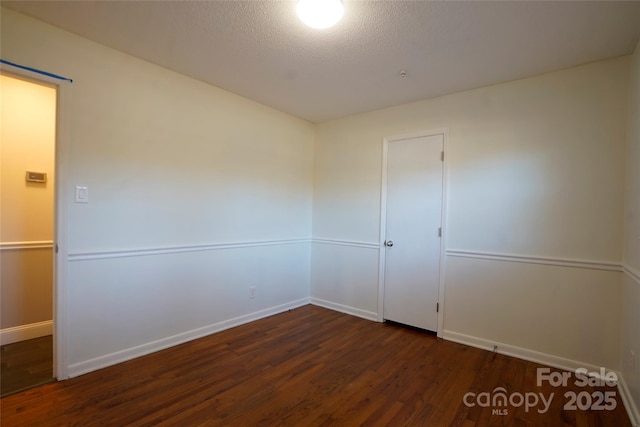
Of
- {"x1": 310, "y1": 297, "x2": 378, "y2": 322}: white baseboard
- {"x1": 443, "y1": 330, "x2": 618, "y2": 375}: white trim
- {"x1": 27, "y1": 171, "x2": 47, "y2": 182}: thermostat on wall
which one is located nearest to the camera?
{"x1": 443, "y1": 330, "x2": 618, "y2": 375}: white trim

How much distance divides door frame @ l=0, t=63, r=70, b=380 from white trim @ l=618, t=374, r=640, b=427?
12.5ft

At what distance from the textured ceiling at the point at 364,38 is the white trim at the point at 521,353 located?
244cm

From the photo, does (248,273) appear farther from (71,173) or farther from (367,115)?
(367,115)

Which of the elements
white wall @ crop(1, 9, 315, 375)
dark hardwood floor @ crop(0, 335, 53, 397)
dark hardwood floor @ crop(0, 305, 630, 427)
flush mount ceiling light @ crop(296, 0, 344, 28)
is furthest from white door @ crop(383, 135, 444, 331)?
dark hardwood floor @ crop(0, 335, 53, 397)

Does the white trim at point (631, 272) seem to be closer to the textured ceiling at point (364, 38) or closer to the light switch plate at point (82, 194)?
the textured ceiling at point (364, 38)

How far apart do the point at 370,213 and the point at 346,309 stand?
1.28 meters

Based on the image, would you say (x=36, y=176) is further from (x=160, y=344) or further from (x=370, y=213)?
(x=370, y=213)

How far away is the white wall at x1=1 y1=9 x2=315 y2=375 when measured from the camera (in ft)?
7.50

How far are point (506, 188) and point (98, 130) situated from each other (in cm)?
350

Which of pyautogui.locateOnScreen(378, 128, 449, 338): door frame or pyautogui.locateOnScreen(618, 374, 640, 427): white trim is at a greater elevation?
pyautogui.locateOnScreen(378, 128, 449, 338): door frame

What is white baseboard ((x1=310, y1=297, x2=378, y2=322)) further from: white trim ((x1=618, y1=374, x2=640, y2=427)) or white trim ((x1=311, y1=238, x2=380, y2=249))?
white trim ((x1=618, y1=374, x2=640, y2=427))

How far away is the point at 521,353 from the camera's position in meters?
2.74

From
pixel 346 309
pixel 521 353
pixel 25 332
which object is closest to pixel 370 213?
pixel 346 309

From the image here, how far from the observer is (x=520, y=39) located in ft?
7.12
